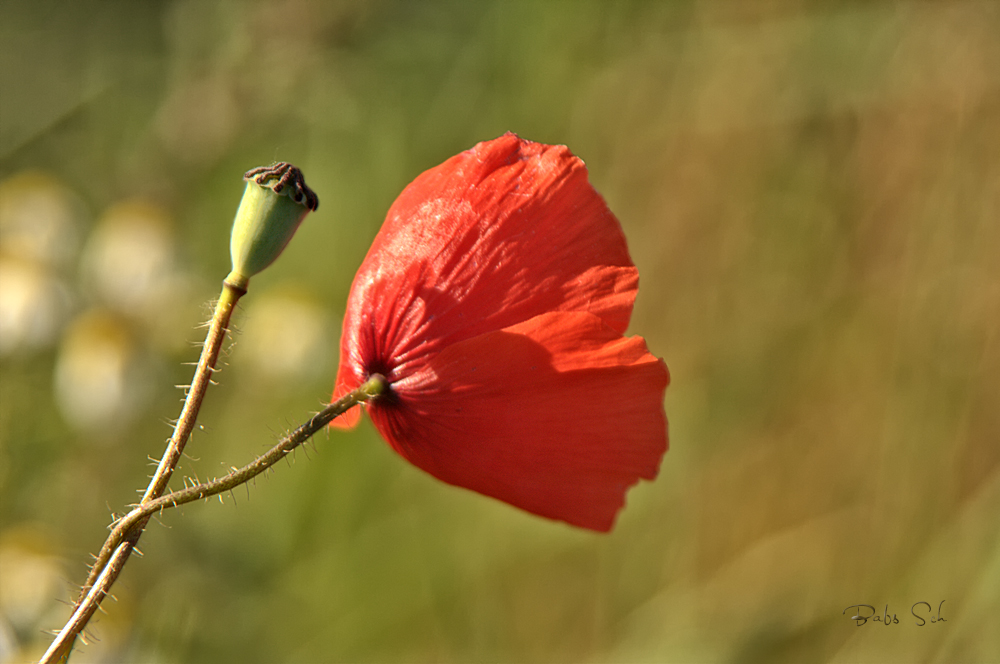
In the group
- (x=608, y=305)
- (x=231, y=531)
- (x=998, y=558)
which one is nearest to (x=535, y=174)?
(x=608, y=305)

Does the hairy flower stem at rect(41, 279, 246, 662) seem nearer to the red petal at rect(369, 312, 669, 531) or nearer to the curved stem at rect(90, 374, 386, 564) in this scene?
Answer: the curved stem at rect(90, 374, 386, 564)

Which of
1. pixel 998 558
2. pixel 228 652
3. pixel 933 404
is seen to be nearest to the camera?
pixel 998 558

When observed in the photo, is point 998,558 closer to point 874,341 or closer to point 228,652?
point 874,341
